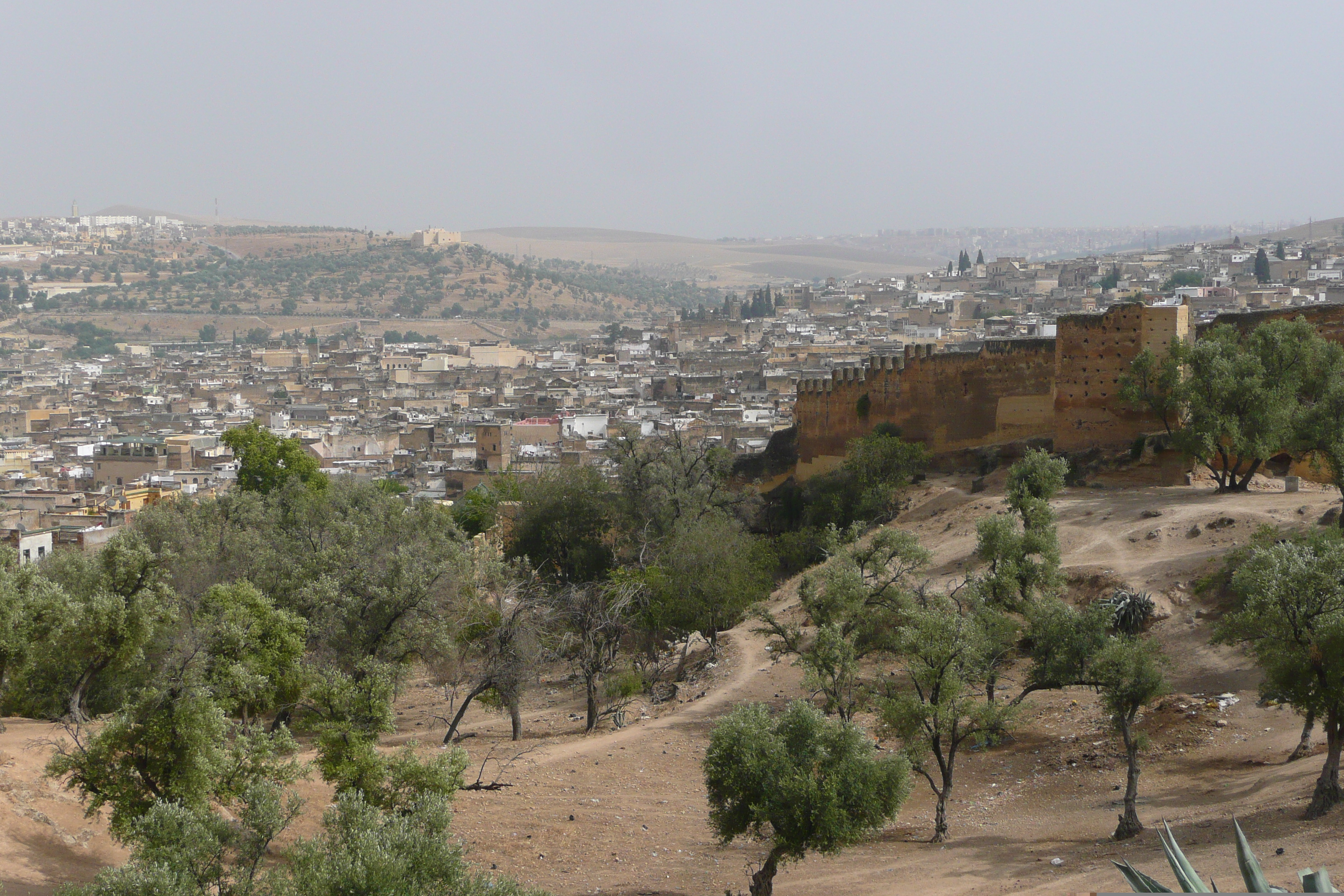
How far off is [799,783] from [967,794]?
3.67 m

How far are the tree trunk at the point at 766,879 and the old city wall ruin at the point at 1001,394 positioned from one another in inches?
630

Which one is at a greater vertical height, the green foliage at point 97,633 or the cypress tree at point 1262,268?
the cypress tree at point 1262,268

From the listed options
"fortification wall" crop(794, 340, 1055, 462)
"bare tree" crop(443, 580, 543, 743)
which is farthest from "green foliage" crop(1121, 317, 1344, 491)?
"bare tree" crop(443, 580, 543, 743)

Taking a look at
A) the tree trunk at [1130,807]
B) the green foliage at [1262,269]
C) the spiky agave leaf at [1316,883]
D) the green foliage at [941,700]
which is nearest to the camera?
the spiky agave leaf at [1316,883]

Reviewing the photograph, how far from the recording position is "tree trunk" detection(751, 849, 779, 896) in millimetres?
12297

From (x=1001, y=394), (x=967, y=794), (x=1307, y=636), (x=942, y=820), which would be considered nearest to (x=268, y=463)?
(x=1001, y=394)

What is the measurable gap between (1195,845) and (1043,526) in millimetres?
6936

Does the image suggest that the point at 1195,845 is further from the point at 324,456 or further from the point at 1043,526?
the point at 324,456

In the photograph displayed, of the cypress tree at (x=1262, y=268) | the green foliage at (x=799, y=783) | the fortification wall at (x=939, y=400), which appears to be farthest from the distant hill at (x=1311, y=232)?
the green foliage at (x=799, y=783)

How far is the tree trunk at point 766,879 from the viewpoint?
40.3ft

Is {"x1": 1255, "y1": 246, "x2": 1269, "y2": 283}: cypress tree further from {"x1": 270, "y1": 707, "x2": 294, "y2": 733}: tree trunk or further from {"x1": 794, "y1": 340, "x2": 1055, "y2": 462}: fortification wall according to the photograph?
{"x1": 270, "y1": 707, "x2": 294, "y2": 733}: tree trunk

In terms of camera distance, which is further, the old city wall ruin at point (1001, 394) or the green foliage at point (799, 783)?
the old city wall ruin at point (1001, 394)

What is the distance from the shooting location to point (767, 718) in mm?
12992

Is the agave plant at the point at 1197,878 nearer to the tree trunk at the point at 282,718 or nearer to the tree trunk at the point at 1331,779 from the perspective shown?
the tree trunk at the point at 1331,779
